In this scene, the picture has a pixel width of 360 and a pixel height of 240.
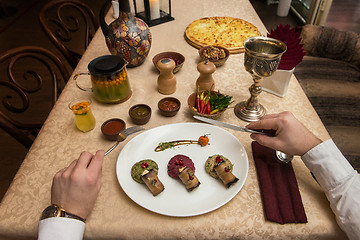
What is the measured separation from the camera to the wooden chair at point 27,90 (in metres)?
0.98

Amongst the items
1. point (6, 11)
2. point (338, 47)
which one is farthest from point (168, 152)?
point (6, 11)

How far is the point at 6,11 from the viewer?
3689mm

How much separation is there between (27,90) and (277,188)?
1.00m

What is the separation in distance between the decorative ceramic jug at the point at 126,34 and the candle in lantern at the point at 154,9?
1.35ft

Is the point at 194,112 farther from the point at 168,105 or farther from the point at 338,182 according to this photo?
the point at 338,182

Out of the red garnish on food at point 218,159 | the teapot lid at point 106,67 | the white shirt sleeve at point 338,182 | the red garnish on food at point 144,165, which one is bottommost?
the red garnish on food at point 144,165

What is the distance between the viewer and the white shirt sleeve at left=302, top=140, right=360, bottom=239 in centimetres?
58

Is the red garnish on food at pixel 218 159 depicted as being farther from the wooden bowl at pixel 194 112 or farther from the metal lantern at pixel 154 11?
the metal lantern at pixel 154 11

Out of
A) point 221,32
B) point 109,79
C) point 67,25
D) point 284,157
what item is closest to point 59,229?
point 109,79

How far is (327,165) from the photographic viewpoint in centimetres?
66

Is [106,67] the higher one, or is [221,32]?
[106,67]

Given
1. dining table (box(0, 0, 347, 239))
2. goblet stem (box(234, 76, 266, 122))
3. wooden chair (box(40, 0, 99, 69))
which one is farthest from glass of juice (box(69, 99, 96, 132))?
wooden chair (box(40, 0, 99, 69))

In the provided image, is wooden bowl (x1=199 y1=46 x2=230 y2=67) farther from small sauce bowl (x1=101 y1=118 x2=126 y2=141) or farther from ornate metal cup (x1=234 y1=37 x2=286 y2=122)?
small sauce bowl (x1=101 y1=118 x2=126 y2=141)

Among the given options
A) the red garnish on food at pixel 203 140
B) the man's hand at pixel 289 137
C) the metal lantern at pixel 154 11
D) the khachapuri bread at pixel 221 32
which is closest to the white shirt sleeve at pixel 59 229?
the red garnish on food at pixel 203 140
